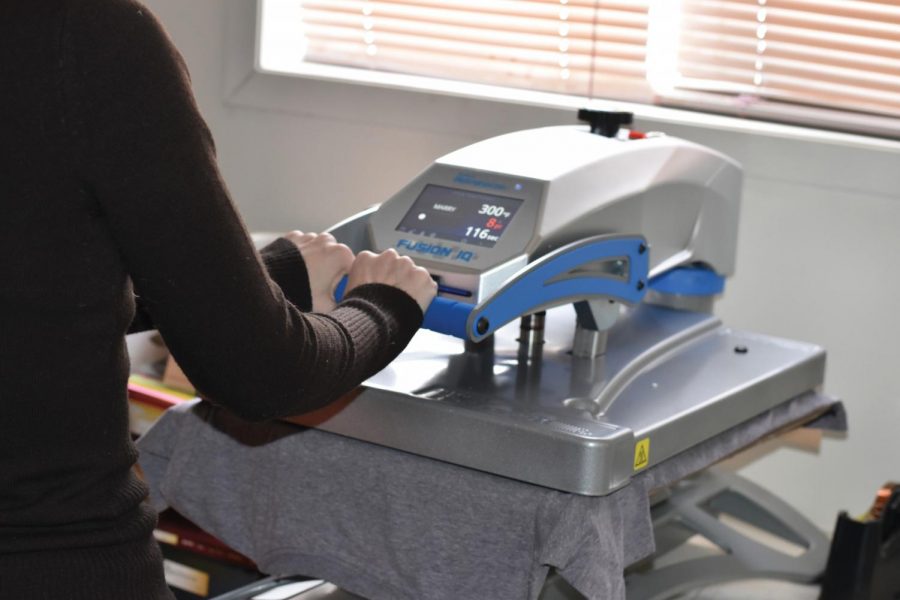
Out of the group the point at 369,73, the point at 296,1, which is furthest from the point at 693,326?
the point at 296,1

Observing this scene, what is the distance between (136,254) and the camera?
2.51 ft

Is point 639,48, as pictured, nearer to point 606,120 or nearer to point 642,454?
point 606,120

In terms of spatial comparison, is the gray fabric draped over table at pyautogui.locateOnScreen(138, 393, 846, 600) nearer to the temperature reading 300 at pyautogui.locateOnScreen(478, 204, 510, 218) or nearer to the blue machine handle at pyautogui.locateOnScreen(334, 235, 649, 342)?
the blue machine handle at pyautogui.locateOnScreen(334, 235, 649, 342)

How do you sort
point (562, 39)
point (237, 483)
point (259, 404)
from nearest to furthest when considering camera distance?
point (259, 404) < point (237, 483) < point (562, 39)

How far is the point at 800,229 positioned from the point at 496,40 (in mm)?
573

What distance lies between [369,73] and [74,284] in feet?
4.40

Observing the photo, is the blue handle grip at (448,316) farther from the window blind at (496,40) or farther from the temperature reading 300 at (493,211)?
the window blind at (496,40)

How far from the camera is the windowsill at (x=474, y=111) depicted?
5.55ft

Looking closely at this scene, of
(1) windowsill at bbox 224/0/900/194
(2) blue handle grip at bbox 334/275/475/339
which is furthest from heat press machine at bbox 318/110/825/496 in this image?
(1) windowsill at bbox 224/0/900/194

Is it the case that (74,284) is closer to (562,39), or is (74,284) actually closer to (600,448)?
(600,448)

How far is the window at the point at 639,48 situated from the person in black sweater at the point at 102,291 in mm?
1083

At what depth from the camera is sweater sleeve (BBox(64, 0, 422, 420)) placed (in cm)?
72

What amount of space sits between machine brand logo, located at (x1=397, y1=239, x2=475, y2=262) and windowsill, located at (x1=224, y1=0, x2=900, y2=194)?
586 millimetres

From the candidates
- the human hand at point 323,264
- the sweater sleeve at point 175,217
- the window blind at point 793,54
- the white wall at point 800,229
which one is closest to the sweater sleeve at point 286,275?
the human hand at point 323,264
